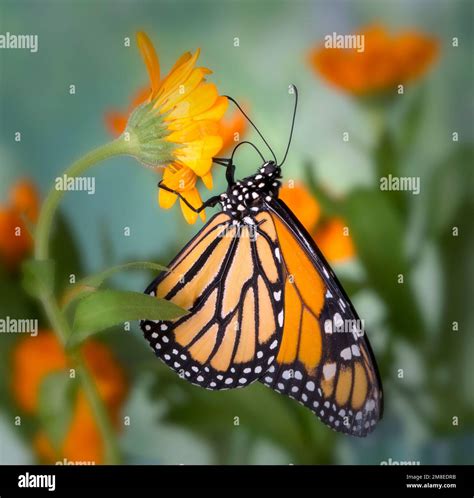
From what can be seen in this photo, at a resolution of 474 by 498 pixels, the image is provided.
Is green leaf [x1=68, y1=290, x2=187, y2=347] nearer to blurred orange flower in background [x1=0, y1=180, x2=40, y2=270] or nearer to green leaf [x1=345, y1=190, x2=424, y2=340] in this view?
blurred orange flower in background [x1=0, y1=180, x2=40, y2=270]

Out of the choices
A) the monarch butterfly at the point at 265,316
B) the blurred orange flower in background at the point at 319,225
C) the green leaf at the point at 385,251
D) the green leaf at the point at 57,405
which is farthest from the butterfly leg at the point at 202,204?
the green leaf at the point at 57,405

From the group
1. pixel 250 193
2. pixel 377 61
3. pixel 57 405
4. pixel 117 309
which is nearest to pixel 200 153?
pixel 250 193

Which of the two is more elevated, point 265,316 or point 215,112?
point 215,112

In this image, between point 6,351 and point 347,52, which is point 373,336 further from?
point 6,351

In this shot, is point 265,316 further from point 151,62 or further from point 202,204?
point 151,62

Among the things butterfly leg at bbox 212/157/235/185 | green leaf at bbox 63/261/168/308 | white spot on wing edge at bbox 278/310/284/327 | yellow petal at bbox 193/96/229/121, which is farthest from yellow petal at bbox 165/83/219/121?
white spot on wing edge at bbox 278/310/284/327

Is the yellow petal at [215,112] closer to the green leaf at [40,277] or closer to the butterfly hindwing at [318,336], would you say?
the butterfly hindwing at [318,336]
